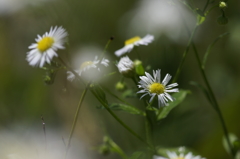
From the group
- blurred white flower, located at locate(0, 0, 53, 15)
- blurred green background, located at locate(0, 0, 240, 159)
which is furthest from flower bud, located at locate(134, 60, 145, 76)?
blurred white flower, located at locate(0, 0, 53, 15)

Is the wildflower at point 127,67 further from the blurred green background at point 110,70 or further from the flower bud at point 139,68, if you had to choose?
the blurred green background at point 110,70

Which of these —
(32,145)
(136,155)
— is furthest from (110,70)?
(136,155)

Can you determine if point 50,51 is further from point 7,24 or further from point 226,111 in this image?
point 7,24

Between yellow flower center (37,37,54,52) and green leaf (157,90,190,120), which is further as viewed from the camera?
green leaf (157,90,190,120)

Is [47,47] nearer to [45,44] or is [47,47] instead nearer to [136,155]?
[45,44]

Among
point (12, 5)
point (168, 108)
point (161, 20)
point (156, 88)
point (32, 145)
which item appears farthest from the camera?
point (12, 5)

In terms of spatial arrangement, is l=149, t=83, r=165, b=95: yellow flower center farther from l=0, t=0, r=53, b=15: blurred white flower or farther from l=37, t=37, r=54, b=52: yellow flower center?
l=0, t=0, r=53, b=15: blurred white flower

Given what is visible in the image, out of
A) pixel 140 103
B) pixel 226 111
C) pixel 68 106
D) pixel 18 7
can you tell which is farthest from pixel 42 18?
pixel 226 111
